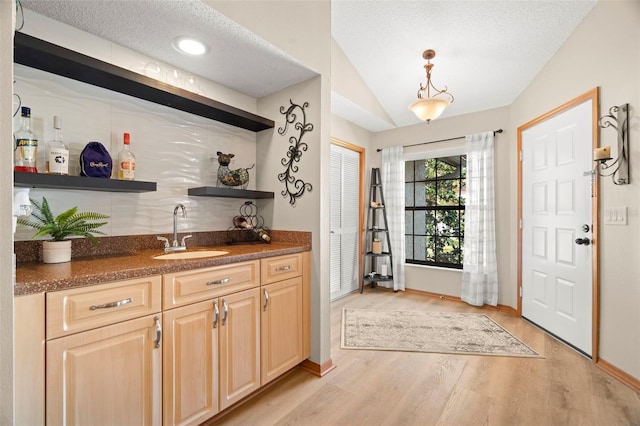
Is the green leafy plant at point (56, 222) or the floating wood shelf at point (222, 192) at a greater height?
the floating wood shelf at point (222, 192)

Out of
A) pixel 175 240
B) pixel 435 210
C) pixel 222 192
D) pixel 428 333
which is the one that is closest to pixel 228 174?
pixel 222 192

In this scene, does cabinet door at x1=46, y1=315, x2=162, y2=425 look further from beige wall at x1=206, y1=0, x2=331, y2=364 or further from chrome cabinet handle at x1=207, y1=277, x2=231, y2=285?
beige wall at x1=206, y1=0, x2=331, y2=364

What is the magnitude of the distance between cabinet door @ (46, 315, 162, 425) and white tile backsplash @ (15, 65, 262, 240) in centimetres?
74

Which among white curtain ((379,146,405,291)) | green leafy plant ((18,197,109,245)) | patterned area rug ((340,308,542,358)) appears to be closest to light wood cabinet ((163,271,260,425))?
Answer: green leafy plant ((18,197,109,245))

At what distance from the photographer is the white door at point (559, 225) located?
7.84 feet

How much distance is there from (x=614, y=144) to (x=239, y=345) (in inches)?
115

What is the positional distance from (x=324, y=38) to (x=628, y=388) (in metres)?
3.18

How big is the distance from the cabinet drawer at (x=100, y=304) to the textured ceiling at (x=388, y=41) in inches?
53.0

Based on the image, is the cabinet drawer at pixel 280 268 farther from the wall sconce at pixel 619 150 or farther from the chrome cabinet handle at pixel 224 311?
the wall sconce at pixel 619 150

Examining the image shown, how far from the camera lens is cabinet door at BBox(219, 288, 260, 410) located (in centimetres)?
159

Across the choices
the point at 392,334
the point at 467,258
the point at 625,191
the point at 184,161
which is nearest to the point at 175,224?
the point at 184,161

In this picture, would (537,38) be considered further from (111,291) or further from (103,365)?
(103,365)

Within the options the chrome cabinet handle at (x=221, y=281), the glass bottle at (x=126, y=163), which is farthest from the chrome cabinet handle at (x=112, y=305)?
the glass bottle at (x=126, y=163)

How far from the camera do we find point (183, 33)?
1.64 metres
